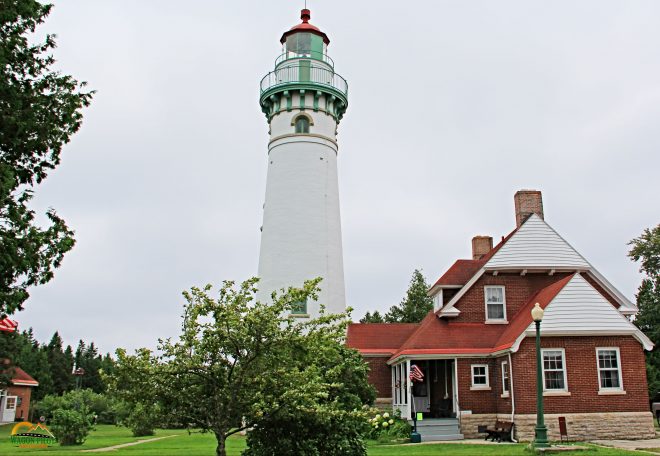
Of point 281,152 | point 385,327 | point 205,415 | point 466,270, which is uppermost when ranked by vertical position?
point 281,152

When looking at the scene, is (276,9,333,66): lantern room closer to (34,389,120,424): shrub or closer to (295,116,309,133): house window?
(295,116,309,133): house window

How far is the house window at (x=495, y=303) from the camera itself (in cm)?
2684

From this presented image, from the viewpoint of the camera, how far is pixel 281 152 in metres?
31.1

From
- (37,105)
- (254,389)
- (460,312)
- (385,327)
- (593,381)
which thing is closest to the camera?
(254,389)

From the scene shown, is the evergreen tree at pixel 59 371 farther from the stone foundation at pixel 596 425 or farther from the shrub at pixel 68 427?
the stone foundation at pixel 596 425

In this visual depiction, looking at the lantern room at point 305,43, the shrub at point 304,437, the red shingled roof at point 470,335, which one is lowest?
the shrub at point 304,437

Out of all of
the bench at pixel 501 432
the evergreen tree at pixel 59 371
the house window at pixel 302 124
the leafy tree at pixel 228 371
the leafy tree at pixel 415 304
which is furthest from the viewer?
the evergreen tree at pixel 59 371

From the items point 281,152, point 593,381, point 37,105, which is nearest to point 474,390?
point 593,381

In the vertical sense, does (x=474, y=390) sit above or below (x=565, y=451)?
above

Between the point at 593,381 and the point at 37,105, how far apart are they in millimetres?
20039

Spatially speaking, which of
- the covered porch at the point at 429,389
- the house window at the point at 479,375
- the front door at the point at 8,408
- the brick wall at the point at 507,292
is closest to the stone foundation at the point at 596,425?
the house window at the point at 479,375

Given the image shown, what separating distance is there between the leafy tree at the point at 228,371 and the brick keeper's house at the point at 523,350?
12994 millimetres

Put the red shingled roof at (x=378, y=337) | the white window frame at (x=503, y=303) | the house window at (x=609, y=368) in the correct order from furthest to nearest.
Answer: the red shingled roof at (x=378, y=337) → the white window frame at (x=503, y=303) → the house window at (x=609, y=368)

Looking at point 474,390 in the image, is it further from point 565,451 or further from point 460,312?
point 565,451
